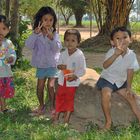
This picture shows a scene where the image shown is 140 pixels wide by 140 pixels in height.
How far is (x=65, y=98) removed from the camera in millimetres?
5465

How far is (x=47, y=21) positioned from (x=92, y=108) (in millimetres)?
1283

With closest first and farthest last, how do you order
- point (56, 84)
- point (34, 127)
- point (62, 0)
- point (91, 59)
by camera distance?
point (34, 127) < point (56, 84) < point (91, 59) < point (62, 0)

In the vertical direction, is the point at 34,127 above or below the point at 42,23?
below

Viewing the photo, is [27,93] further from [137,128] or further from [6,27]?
[137,128]

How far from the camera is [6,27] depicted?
5.82m

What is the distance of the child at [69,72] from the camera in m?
5.36

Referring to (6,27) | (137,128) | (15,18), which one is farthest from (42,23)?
(15,18)

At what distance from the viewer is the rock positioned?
5.40 metres

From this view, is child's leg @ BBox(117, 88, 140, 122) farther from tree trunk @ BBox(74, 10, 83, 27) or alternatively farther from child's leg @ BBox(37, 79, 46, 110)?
tree trunk @ BBox(74, 10, 83, 27)

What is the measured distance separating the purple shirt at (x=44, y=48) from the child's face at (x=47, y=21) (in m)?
0.14

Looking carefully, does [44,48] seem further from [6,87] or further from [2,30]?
[6,87]

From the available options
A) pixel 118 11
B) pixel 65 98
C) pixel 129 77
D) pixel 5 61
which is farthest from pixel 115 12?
pixel 129 77

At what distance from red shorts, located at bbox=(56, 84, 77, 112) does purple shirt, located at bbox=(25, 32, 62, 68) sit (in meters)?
0.47

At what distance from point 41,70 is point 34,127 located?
108cm
